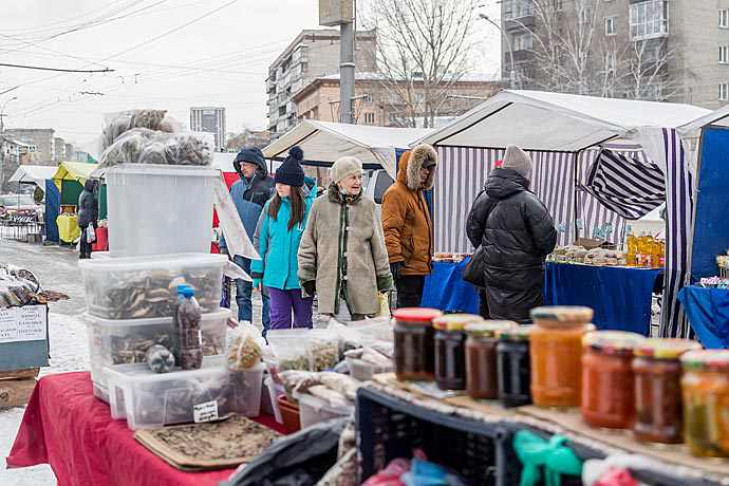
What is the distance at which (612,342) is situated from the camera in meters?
1.50

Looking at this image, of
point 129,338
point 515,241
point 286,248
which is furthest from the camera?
point 286,248

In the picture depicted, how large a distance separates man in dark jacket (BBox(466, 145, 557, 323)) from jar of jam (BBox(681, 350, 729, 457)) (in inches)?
A: 180

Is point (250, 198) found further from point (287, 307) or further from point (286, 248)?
point (287, 307)

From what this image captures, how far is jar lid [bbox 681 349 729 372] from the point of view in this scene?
4.39 ft

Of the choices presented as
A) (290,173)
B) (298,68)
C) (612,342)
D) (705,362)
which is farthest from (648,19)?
(298,68)

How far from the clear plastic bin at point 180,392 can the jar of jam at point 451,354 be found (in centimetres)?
119

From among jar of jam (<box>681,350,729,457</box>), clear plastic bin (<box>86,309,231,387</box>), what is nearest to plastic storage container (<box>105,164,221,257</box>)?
clear plastic bin (<box>86,309,231,387</box>)

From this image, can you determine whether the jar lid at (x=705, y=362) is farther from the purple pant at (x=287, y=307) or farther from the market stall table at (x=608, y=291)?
the market stall table at (x=608, y=291)

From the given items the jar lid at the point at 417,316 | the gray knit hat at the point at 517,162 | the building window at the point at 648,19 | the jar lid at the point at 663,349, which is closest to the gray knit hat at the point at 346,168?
the gray knit hat at the point at 517,162

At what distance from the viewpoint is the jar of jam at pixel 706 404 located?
132cm

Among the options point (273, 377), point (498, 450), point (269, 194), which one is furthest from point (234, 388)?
point (269, 194)

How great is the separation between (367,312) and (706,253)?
10.5ft

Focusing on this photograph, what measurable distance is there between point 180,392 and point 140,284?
1.54 ft

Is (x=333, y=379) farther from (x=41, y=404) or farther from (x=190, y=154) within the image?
(x=41, y=404)
